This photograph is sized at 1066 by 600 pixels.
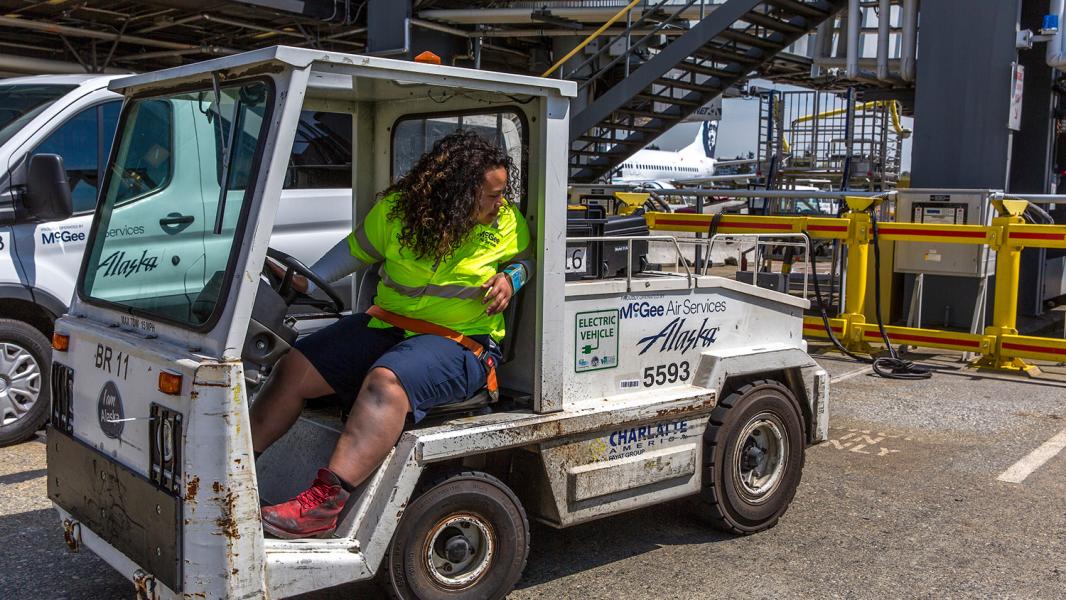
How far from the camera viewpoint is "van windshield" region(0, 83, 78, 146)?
21.0 ft

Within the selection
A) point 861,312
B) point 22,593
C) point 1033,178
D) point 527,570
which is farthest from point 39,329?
point 1033,178

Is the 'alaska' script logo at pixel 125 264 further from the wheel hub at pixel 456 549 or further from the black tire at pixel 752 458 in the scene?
the black tire at pixel 752 458

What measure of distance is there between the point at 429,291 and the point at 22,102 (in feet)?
13.5

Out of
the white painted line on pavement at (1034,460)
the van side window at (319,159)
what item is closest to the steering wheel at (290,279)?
the van side window at (319,159)

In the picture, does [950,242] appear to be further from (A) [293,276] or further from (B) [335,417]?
(A) [293,276]

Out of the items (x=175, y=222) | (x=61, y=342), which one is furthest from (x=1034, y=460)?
(x=61, y=342)

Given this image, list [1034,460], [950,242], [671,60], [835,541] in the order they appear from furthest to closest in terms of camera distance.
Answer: [671,60] → [950,242] → [1034,460] → [835,541]

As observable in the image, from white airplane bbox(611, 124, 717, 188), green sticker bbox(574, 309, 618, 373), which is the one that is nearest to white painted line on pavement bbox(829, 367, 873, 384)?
green sticker bbox(574, 309, 618, 373)

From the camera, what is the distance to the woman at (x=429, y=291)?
3895mm

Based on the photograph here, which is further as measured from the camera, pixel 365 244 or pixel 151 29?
pixel 151 29

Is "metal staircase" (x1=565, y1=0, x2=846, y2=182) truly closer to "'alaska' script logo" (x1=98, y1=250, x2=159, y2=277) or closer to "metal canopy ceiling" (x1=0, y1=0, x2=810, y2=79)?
"metal canopy ceiling" (x1=0, y1=0, x2=810, y2=79)

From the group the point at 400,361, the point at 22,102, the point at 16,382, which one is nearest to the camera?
the point at 400,361

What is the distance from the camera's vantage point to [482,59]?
17.9 m

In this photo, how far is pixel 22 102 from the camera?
21.8 feet
